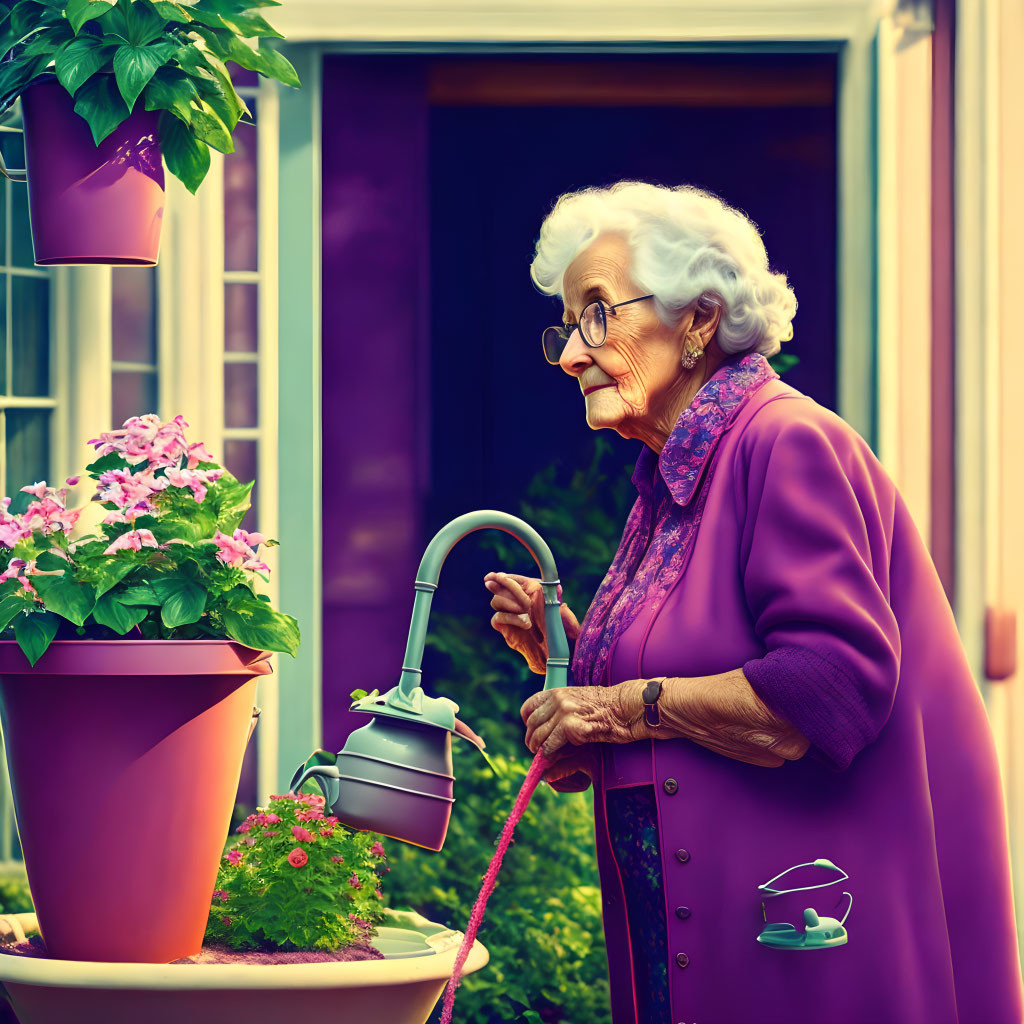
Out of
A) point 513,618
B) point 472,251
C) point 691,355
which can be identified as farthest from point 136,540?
point 472,251

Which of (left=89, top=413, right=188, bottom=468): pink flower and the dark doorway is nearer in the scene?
(left=89, top=413, right=188, bottom=468): pink flower

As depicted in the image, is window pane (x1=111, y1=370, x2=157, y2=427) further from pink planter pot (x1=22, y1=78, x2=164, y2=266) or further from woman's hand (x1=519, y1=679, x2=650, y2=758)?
woman's hand (x1=519, y1=679, x2=650, y2=758)

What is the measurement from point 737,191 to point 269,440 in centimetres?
216

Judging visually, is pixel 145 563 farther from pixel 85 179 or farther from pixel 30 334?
pixel 30 334

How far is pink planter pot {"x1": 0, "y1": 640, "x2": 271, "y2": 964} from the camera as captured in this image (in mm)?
2285

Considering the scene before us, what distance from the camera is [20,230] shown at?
331cm

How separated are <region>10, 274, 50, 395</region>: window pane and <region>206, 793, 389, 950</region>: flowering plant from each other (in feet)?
4.13

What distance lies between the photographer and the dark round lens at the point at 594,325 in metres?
2.10

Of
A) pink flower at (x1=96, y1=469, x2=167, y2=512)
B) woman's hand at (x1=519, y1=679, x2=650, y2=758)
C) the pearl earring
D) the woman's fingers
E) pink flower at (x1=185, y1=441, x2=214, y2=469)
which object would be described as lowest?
A: woman's hand at (x1=519, y1=679, x2=650, y2=758)

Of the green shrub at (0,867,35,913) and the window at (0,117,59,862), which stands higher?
the window at (0,117,59,862)

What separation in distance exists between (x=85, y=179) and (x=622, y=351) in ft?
4.17

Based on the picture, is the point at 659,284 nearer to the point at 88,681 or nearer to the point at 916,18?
the point at 88,681

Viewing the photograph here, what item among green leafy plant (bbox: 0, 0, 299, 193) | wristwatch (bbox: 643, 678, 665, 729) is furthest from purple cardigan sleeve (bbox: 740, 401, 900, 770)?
green leafy plant (bbox: 0, 0, 299, 193)

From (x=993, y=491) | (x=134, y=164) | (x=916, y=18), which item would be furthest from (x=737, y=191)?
(x=134, y=164)
